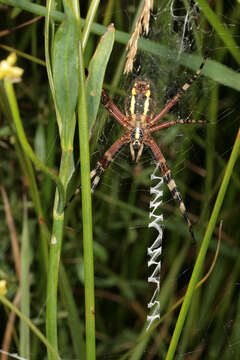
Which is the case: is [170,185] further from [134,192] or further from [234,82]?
[234,82]

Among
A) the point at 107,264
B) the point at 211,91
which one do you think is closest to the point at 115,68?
the point at 211,91

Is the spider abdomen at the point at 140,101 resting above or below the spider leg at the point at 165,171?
above

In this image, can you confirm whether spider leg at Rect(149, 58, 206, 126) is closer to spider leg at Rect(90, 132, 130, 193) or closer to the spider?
the spider

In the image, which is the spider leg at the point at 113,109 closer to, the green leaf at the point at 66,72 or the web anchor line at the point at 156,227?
the web anchor line at the point at 156,227

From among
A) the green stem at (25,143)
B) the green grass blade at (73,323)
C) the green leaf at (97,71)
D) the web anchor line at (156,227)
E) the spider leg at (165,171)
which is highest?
the green leaf at (97,71)

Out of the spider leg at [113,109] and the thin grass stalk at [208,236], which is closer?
the thin grass stalk at [208,236]

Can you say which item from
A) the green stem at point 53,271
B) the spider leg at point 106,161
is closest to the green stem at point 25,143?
the green stem at point 53,271
